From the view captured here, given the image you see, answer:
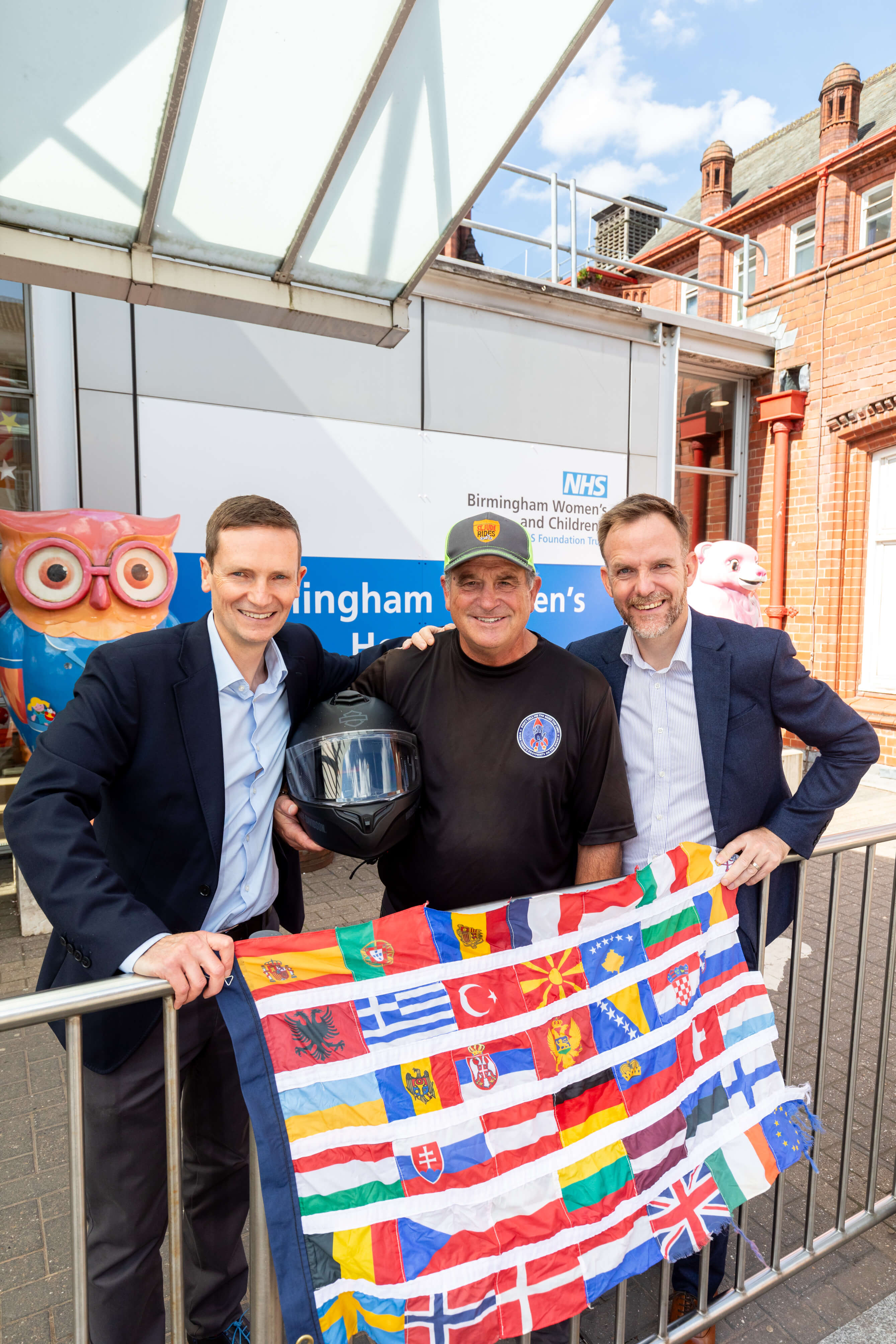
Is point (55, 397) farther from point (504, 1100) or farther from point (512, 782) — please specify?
point (504, 1100)

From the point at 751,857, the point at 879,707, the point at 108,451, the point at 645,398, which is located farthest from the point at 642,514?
the point at 879,707

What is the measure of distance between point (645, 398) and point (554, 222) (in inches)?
76.2

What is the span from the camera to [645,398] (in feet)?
25.7

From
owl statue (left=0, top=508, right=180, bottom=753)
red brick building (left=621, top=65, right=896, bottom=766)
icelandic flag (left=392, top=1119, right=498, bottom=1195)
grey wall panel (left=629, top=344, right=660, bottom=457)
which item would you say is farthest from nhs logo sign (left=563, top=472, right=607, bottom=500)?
icelandic flag (left=392, top=1119, right=498, bottom=1195)

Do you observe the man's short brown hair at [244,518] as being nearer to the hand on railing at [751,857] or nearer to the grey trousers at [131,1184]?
the grey trousers at [131,1184]

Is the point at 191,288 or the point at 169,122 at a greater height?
the point at 169,122

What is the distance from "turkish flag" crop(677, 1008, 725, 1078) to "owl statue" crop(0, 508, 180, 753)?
11.5 feet

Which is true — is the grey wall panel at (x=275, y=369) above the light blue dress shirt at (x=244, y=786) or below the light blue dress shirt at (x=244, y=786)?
above

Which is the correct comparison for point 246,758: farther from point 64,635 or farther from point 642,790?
point 64,635

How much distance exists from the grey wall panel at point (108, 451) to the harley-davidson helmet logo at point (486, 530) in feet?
12.7

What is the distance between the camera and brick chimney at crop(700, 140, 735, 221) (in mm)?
22547

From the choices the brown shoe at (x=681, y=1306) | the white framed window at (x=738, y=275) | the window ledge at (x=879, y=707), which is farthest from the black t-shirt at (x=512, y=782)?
the white framed window at (x=738, y=275)

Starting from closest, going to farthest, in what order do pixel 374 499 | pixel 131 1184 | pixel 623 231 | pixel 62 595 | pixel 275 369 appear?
pixel 131 1184
pixel 62 595
pixel 275 369
pixel 374 499
pixel 623 231

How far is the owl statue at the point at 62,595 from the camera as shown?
4.34 meters
